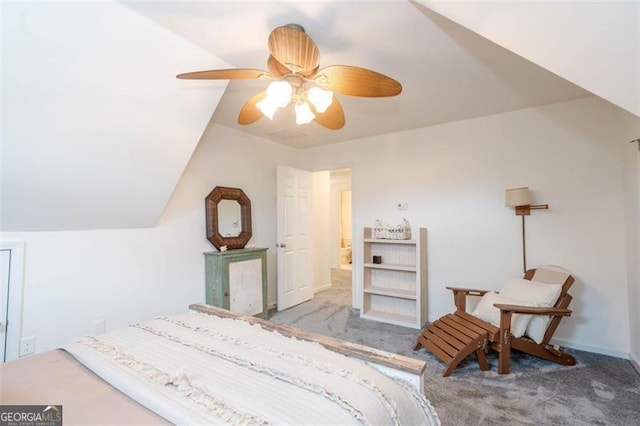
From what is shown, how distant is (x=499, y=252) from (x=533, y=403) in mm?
1611

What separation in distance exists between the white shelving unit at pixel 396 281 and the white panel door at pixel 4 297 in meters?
3.31

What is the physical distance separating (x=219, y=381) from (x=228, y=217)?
280cm

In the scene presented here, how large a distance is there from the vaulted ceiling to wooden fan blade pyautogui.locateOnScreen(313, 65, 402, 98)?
1.12ft

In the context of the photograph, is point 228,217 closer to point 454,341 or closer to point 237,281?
point 237,281

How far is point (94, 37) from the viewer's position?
5.35 ft

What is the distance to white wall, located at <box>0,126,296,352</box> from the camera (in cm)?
232

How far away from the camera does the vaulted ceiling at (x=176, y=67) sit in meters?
1.28

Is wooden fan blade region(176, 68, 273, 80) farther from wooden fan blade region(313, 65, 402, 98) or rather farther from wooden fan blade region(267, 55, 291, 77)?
wooden fan blade region(313, 65, 402, 98)

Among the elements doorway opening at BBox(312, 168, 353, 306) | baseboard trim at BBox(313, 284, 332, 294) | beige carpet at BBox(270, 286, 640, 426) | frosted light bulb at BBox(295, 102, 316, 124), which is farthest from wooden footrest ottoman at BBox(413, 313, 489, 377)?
baseboard trim at BBox(313, 284, 332, 294)

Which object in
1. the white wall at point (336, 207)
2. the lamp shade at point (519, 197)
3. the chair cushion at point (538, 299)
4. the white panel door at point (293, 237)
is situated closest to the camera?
the chair cushion at point (538, 299)

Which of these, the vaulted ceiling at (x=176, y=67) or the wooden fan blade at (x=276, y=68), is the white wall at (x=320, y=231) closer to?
the vaulted ceiling at (x=176, y=67)

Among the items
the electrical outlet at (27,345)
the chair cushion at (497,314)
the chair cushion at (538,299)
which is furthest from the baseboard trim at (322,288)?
the electrical outlet at (27,345)

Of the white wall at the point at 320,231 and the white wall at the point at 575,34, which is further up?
the white wall at the point at 575,34

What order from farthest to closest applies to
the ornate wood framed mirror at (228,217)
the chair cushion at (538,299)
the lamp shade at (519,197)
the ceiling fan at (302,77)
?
the ornate wood framed mirror at (228,217), the lamp shade at (519,197), the chair cushion at (538,299), the ceiling fan at (302,77)
